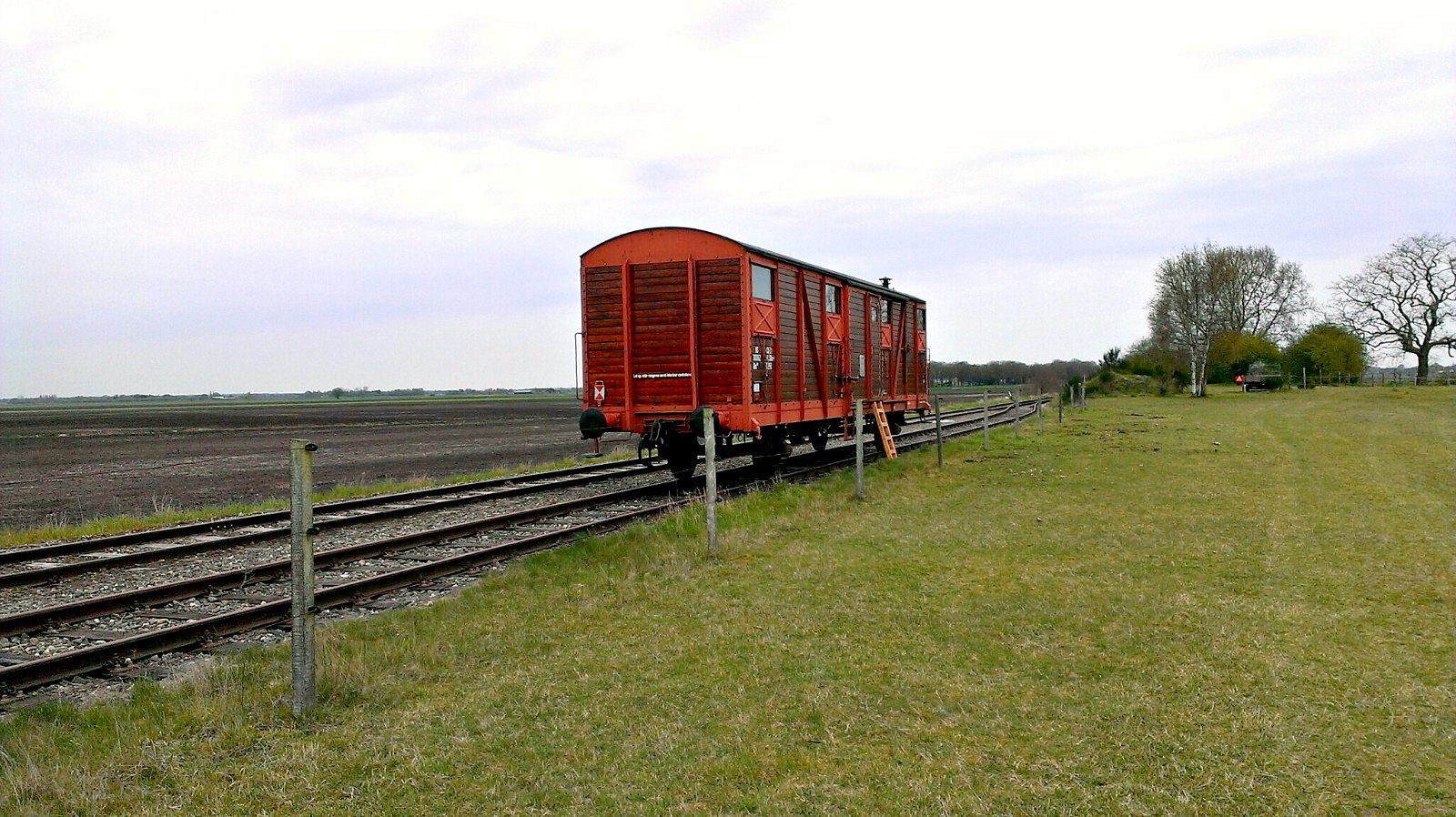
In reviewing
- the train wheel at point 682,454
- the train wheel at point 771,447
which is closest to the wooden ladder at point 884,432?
the train wheel at point 771,447

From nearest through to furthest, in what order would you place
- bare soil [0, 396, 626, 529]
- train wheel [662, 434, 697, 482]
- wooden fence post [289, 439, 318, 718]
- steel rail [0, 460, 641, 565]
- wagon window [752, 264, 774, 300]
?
wooden fence post [289, 439, 318, 718] → steel rail [0, 460, 641, 565] → wagon window [752, 264, 774, 300] → train wheel [662, 434, 697, 482] → bare soil [0, 396, 626, 529]

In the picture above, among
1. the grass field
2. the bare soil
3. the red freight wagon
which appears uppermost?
the red freight wagon

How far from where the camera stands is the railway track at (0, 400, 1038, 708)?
7328 millimetres

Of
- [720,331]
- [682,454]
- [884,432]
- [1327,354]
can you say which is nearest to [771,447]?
[682,454]

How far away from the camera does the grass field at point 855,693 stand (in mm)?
4242

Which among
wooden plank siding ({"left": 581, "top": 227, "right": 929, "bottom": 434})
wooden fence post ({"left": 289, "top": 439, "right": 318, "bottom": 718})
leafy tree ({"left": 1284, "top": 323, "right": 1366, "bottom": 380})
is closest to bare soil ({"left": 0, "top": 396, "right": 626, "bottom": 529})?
wooden plank siding ({"left": 581, "top": 227, "right": 929, "bottom": 434})

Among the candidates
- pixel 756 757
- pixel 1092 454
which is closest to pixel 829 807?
Answer: pixel 756 757

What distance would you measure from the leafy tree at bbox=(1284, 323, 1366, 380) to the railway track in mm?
59649

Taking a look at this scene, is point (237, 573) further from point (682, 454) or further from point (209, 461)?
point (209, 461)

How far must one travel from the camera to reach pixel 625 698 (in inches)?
218

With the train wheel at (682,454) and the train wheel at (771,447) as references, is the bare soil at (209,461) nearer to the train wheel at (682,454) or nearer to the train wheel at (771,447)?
the train wheel at (682,454)

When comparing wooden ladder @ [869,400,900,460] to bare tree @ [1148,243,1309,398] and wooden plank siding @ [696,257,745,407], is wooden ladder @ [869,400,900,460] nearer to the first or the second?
wooden plank siding @ [696,257,745,407]

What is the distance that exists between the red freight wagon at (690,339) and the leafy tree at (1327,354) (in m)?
56.9

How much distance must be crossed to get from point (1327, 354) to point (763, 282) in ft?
197
